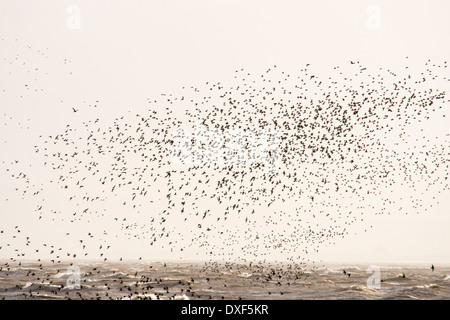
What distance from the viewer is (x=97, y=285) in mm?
72000

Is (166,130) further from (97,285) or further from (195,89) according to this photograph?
(97,285)

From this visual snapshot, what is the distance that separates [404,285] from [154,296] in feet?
139

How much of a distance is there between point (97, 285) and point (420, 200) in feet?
164

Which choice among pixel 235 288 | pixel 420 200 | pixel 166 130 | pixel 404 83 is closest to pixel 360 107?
pixel 404 83

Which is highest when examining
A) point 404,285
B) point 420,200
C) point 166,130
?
point 166,130

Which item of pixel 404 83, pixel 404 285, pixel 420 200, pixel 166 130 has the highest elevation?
pixel 404 83

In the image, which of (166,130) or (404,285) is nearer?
(166,130)
